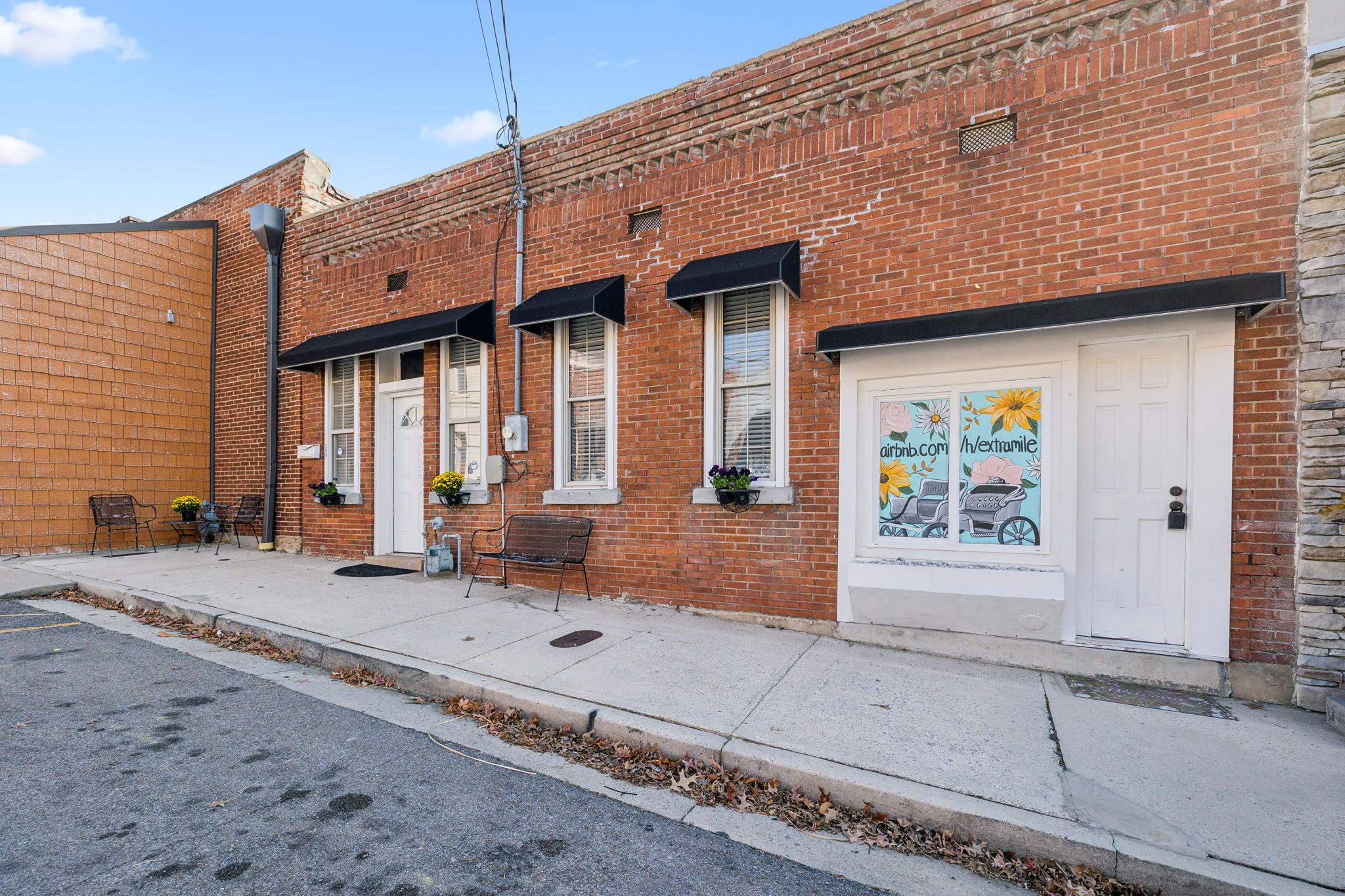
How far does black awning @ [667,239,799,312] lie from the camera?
557cm

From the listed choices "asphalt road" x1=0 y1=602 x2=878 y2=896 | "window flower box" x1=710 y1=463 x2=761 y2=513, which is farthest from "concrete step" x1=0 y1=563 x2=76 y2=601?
"window flower box" x1=710 y1=463 x2=761 y2=513

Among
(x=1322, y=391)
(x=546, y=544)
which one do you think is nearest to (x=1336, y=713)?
(x=1322, y=391)

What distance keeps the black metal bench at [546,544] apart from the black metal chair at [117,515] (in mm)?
6857

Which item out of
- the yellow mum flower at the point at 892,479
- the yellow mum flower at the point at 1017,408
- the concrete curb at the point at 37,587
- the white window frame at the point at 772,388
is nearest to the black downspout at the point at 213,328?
the concrete curb at the point at 37,587

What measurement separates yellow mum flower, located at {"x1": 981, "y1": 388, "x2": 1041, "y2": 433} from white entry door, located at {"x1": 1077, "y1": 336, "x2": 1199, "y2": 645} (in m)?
0.30

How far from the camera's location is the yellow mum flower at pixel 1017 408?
5059 millimetres

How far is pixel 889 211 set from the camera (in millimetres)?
5582

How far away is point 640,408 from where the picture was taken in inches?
266

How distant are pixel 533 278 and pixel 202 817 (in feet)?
19.7

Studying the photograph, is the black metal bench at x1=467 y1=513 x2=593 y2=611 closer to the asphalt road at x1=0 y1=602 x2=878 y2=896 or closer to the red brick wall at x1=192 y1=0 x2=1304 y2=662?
Answer: the red brick wall at x1=192 y1=0 x2=1304 y2=662

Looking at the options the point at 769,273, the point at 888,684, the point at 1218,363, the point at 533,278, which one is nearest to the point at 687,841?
the point at 888,684

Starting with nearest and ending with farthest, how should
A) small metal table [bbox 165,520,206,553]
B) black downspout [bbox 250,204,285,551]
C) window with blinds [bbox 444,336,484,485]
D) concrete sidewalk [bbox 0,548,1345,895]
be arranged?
concrete sidewalk [bbox 0,548,1345,895] < window with blinds [bbox 444,336,484,485] < black downspout [bbox 250,204,285,551] < small metal table [bbox 165,520,206,553]

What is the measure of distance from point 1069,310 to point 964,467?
1431 millimetres

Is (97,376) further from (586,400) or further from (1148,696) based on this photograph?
(1148,696)
